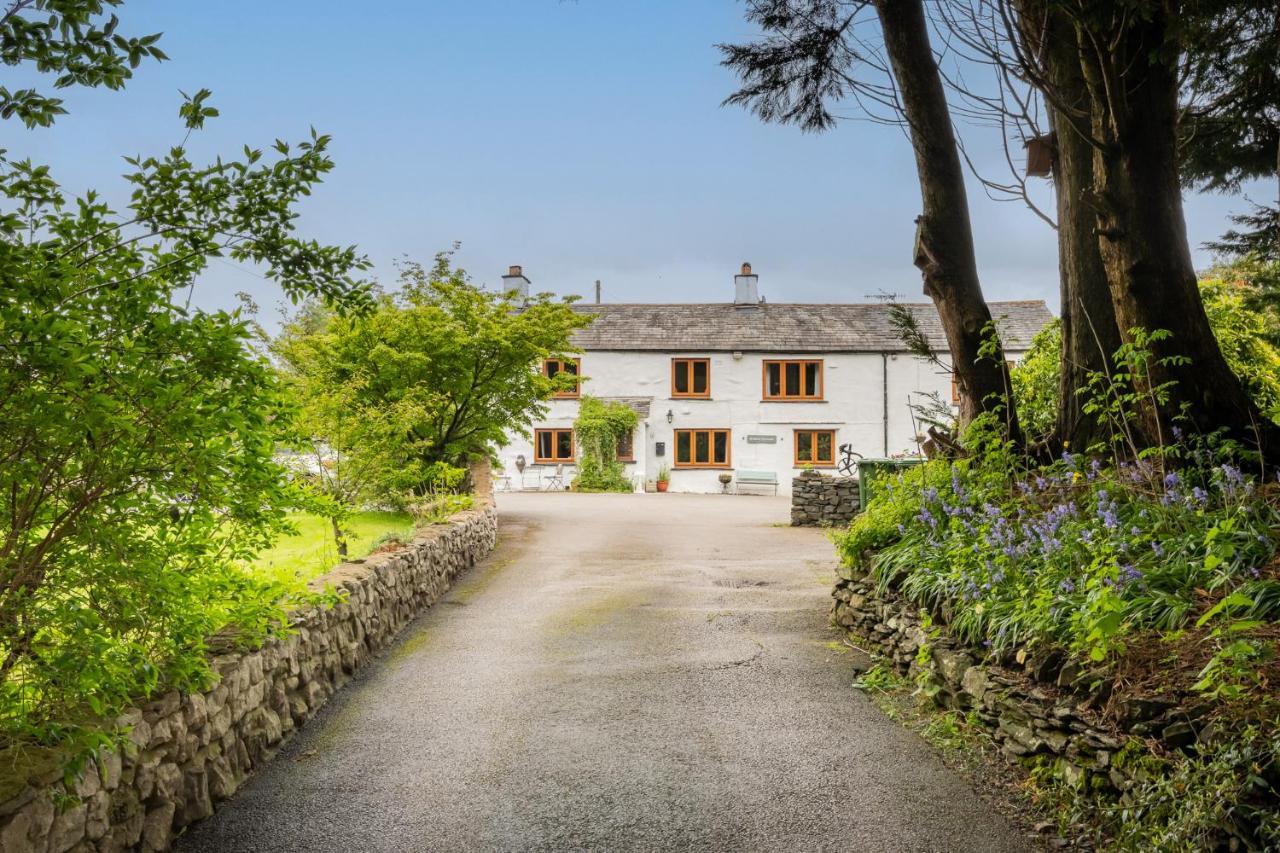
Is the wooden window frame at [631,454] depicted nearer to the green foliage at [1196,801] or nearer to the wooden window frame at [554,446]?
the wooden window frame at [554,446]

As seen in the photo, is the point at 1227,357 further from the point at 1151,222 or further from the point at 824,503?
the point at 824,503

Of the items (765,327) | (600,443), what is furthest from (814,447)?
(600,443)

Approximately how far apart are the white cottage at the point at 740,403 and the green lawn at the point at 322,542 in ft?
51.6

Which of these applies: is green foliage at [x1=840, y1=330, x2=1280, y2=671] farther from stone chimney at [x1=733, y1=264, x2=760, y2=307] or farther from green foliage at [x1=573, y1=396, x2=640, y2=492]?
stone chimney at [x1=733, y1=264, x2=760, y2=307]

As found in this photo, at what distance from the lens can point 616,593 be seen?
10641 millimetres

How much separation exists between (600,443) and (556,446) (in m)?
2.07

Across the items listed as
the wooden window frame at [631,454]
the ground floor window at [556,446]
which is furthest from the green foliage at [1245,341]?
the ground floor window at [556,446]

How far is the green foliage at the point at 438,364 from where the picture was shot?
1435cm

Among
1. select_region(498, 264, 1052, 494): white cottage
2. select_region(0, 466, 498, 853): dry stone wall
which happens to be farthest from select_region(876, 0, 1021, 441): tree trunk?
select_region(498, 264, 1052, 494): white cottage

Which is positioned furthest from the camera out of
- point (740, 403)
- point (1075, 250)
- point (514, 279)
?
point (514, 279)

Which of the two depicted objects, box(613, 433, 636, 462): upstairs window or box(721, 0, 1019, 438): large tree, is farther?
box(613, 433, 636, 462): upstairs window

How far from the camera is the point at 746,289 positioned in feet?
115

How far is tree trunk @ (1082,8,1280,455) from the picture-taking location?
6.63 m

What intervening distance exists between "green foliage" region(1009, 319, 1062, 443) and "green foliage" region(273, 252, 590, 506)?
25.6ft
